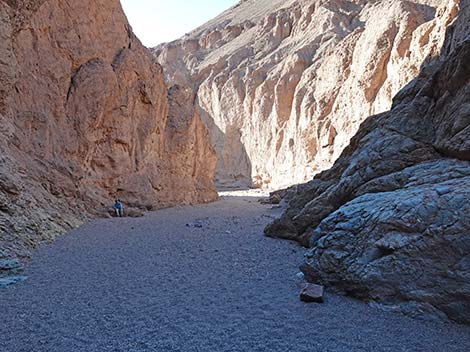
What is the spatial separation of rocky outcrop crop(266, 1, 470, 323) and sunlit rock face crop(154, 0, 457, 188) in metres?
19.1

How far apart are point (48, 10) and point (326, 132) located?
87.1ft

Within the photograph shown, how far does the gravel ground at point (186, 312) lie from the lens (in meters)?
3.69

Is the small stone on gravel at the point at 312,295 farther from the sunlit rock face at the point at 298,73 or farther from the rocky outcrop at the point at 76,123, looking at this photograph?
the sunlit rock face at the point at 298,73

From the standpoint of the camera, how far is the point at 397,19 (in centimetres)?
2898

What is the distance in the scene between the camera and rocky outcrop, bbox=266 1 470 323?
4.24 metres

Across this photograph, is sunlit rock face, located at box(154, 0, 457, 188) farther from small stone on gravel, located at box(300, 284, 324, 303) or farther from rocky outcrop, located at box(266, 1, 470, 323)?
small stone on gravel, located at box(300, 284, 324, 303)

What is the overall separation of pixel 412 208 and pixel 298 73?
3878cm

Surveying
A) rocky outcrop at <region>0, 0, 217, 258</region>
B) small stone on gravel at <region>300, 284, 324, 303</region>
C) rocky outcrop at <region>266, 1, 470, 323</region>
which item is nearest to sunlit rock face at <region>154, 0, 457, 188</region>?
rocky outcrop at <region>0, 0, 217, 258</region>

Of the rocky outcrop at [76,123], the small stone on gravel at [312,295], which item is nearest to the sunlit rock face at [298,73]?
the rocky outcrop at [76,123]

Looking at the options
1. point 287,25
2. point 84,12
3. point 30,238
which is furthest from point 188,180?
point 287,25

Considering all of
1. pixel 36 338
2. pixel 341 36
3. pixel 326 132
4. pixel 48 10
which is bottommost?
pixel 36 338

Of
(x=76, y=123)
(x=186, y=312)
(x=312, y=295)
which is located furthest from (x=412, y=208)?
(x=76, y=123)

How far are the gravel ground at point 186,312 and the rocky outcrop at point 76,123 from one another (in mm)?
2240

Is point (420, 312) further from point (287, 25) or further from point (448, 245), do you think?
point (287, 25)
